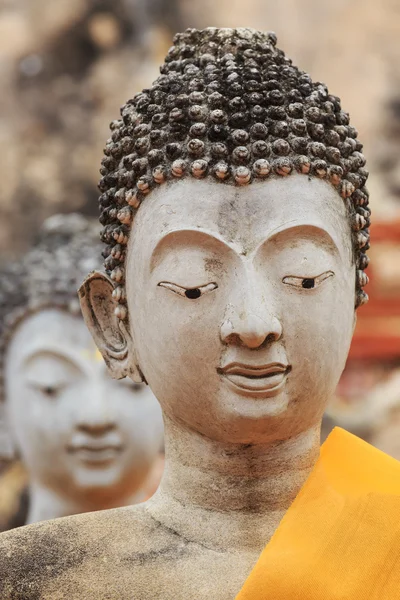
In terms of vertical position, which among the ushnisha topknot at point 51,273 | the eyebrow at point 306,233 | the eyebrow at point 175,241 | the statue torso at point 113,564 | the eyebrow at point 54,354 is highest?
the ushnisha topknot at point 51,273

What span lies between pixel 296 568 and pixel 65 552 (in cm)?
57

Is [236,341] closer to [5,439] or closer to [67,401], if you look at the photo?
[67,401]

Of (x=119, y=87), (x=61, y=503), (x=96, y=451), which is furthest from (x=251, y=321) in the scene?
(x=119, y=87)

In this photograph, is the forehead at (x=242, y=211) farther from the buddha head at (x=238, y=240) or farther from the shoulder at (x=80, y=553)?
the shoulder at (x=80, y=553)

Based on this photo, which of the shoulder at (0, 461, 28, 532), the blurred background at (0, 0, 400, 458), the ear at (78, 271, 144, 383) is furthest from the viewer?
the blurred background at (0, 0, 400, 458)

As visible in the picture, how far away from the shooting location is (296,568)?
2.84 m

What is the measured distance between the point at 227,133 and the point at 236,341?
50 cm

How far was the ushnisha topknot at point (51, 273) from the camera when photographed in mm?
5191

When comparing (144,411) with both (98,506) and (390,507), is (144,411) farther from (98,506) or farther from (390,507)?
(390,507)

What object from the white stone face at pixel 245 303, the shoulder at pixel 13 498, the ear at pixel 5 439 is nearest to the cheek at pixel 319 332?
the white stone face at pixel 245 303

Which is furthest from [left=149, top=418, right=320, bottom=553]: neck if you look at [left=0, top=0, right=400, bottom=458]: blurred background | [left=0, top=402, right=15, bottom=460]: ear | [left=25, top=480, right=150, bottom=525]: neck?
[left=0, top=0, right=400, bottom=458]: blurred background

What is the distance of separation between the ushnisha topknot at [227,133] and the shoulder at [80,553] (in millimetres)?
512

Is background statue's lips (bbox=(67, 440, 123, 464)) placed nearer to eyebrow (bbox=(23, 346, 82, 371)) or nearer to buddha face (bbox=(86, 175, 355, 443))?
eyebrow (bbox=(23, 346, 82, 371))

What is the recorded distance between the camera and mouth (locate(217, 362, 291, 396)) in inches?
113
